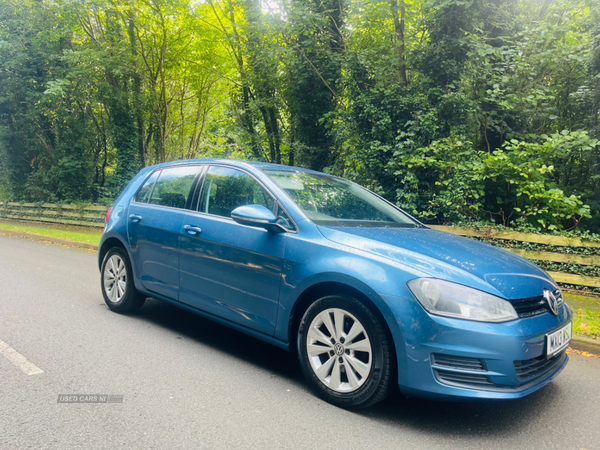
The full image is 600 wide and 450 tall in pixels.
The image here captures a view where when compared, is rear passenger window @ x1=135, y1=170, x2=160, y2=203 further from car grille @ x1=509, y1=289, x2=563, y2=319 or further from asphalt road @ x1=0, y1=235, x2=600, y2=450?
car grille @ x1=509, y1=289, x2=563, y2=319

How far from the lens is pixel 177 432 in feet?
9.20

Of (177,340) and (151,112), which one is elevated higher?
(151,112)

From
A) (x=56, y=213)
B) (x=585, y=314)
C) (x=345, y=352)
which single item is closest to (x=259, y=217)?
(x=345, y=352)

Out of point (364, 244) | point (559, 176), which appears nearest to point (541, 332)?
point (364, 244)

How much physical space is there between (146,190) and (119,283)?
1.13 metres

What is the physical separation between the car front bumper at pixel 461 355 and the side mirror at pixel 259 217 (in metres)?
1.15

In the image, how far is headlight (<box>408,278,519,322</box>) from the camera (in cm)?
284

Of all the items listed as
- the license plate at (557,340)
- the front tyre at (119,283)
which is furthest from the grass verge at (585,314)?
the front tyre at (119,283)

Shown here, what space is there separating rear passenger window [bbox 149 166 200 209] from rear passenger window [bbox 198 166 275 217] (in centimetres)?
27

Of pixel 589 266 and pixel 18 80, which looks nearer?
pixel 589 266

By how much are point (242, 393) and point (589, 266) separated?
252 inches

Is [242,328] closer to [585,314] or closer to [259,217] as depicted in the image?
[259,217]

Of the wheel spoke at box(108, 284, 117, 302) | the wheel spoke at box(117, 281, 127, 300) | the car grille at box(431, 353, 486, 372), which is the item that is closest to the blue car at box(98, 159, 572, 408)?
the car grille at box(431, 353, 486, 372)

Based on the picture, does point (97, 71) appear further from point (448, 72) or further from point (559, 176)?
point (559, 176)
